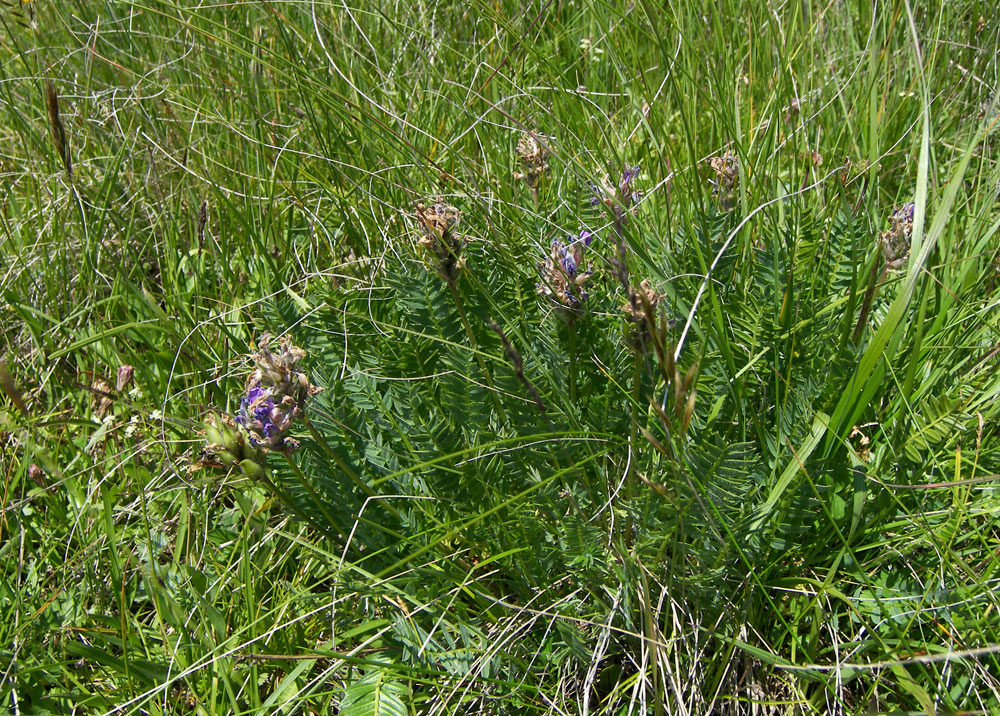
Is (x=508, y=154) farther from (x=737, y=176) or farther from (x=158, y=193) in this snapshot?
(x=158, y=193)

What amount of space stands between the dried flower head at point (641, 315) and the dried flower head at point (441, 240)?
28 centimetres

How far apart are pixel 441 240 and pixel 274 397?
0.34m

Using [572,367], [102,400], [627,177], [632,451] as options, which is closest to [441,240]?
[572,367]

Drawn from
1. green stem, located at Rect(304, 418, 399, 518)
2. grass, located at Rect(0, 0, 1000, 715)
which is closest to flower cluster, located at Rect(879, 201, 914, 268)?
grass, located at Rect(0, 0, 1000, 715)

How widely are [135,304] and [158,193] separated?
28 cm

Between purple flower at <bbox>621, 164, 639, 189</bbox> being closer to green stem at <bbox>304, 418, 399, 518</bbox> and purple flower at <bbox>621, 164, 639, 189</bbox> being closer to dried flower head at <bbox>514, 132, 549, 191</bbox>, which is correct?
dried flower head at <bbox>514, 132, 549, 191</bbox>

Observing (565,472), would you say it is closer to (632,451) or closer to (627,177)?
(632,451)

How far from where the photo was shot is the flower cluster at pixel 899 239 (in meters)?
1.34

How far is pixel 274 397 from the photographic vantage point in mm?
1129

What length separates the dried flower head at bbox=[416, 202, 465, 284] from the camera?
121 centimetres

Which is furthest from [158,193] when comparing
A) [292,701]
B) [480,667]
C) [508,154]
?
[480,667]

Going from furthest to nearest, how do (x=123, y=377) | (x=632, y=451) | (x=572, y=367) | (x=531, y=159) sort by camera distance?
(x=531, y=159), (x=123, y=377), (x=572, y=367), (x=632, y=451)

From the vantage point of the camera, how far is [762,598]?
4.19 ft

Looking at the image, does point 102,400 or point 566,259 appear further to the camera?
point 102,400
